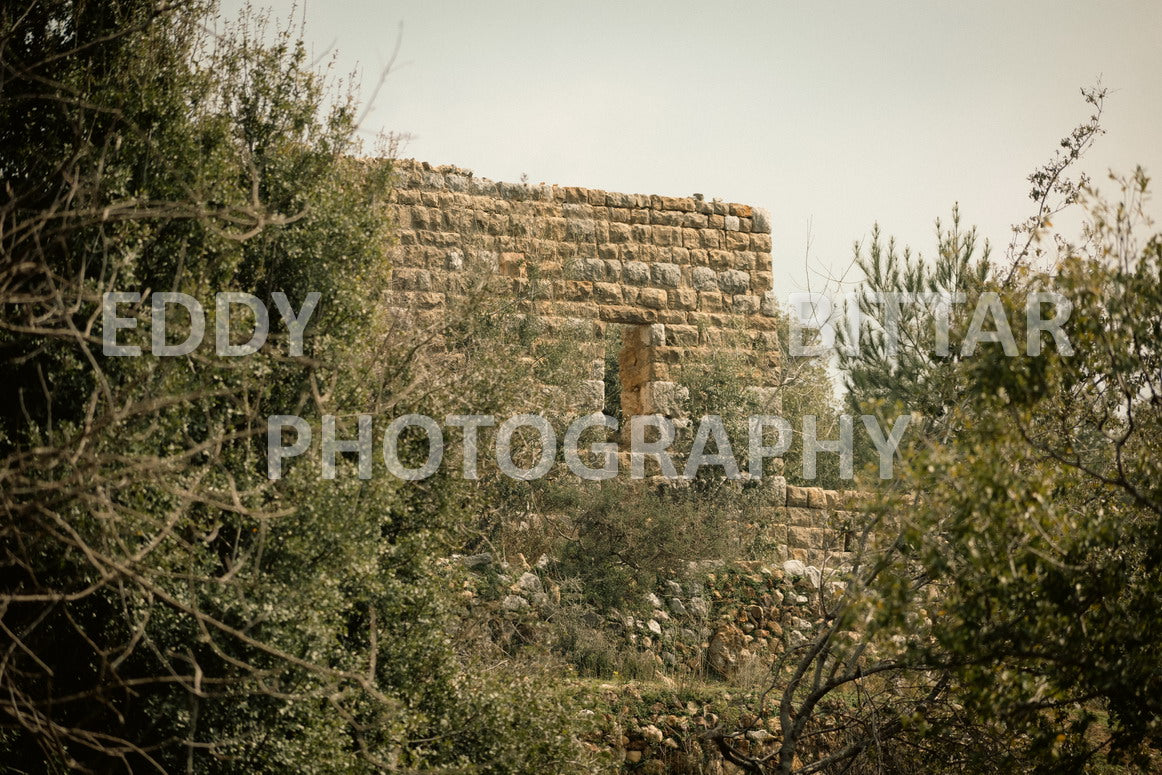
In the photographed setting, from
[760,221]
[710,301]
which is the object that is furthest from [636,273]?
[760,221]

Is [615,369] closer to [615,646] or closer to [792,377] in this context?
[792,377]

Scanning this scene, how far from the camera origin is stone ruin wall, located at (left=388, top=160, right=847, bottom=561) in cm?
1041

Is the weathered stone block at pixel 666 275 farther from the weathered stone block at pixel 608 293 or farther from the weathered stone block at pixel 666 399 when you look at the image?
the weathered stone block at pixel 666 399

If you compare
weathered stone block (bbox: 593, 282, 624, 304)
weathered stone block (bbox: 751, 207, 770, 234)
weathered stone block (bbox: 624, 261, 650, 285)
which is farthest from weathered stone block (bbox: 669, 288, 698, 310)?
weathered stone block (bbox: 751, 207, 770, 234)

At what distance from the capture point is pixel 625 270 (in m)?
11.1

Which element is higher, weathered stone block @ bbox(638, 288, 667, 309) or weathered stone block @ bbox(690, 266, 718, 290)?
weathered stone block @ bbox(690, 266, 718, 290)

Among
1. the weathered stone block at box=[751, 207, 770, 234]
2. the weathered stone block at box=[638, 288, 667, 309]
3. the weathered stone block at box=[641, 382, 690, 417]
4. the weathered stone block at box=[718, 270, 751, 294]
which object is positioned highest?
the weathered stone block at box=[751, 207, 770, 234]

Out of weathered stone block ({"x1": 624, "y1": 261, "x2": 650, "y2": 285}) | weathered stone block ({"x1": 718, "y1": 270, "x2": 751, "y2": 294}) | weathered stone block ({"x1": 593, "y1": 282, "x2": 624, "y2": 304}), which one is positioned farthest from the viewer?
weathered stone block ({"x1": 718, "y1": 270, "x2": 751, "y2": 294})

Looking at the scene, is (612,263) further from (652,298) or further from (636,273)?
(652,298)

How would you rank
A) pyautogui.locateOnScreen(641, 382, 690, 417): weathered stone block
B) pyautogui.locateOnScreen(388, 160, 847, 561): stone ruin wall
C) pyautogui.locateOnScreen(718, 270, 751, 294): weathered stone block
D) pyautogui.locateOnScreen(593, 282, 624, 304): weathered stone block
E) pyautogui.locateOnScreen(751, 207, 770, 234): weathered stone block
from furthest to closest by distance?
pyautogui.locateOnScreen(751, 207, 770, 234): weathered stone block < pyautogui.locateOnScreen(718, 270, 751, 294): weathered stone block < pyautogui.locateOnScreen(593, 282, 624, 304): weathered stone block < pyautogui.locateOnScreen(641, 382, 690, 417): weathered stone block < pyautogui.locateOnScreen(388, 160, 847, 561): stone ruin wall

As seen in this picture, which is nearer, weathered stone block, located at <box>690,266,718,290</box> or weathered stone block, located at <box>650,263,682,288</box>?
weathered stone block, located at <box>650,263,682,288</box>

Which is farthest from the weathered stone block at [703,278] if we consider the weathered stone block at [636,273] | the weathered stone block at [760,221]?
the weathered stone block at [760,221]

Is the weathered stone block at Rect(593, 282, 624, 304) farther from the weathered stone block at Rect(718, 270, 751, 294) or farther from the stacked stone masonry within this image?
the weathered stone block at Rect(718, 270, 751, 294)

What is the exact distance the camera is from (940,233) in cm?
1088
